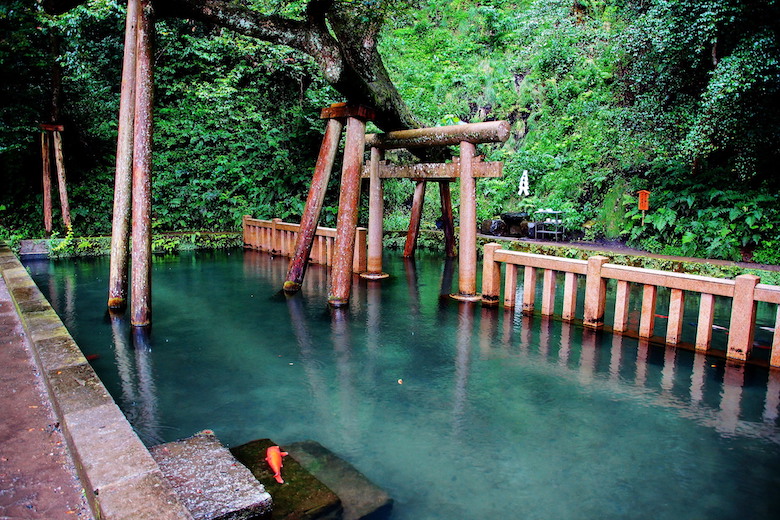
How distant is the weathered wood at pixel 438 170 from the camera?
29.3 ft

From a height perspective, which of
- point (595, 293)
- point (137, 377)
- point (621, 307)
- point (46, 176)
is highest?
point (46, 176)

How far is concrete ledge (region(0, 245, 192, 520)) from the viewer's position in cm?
244

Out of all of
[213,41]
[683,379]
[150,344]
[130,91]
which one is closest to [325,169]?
[130,91]

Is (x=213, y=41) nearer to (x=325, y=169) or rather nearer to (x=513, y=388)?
(x=325, y=169)

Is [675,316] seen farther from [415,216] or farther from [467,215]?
[415,216]

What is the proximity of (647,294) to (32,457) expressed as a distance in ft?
22.7

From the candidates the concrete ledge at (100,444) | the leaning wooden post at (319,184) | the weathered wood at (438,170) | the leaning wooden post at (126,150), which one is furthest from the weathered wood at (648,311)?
the leaning wooden post at (126,150)

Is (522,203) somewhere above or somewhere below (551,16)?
below

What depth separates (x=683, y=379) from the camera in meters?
6.12

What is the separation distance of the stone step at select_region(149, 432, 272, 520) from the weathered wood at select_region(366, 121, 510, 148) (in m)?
6.71

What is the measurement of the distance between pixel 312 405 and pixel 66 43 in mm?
14319

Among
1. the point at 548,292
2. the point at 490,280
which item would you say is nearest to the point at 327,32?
the point at 490,280

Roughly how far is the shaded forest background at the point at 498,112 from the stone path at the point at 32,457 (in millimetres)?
7123

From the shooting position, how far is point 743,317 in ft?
20.5
